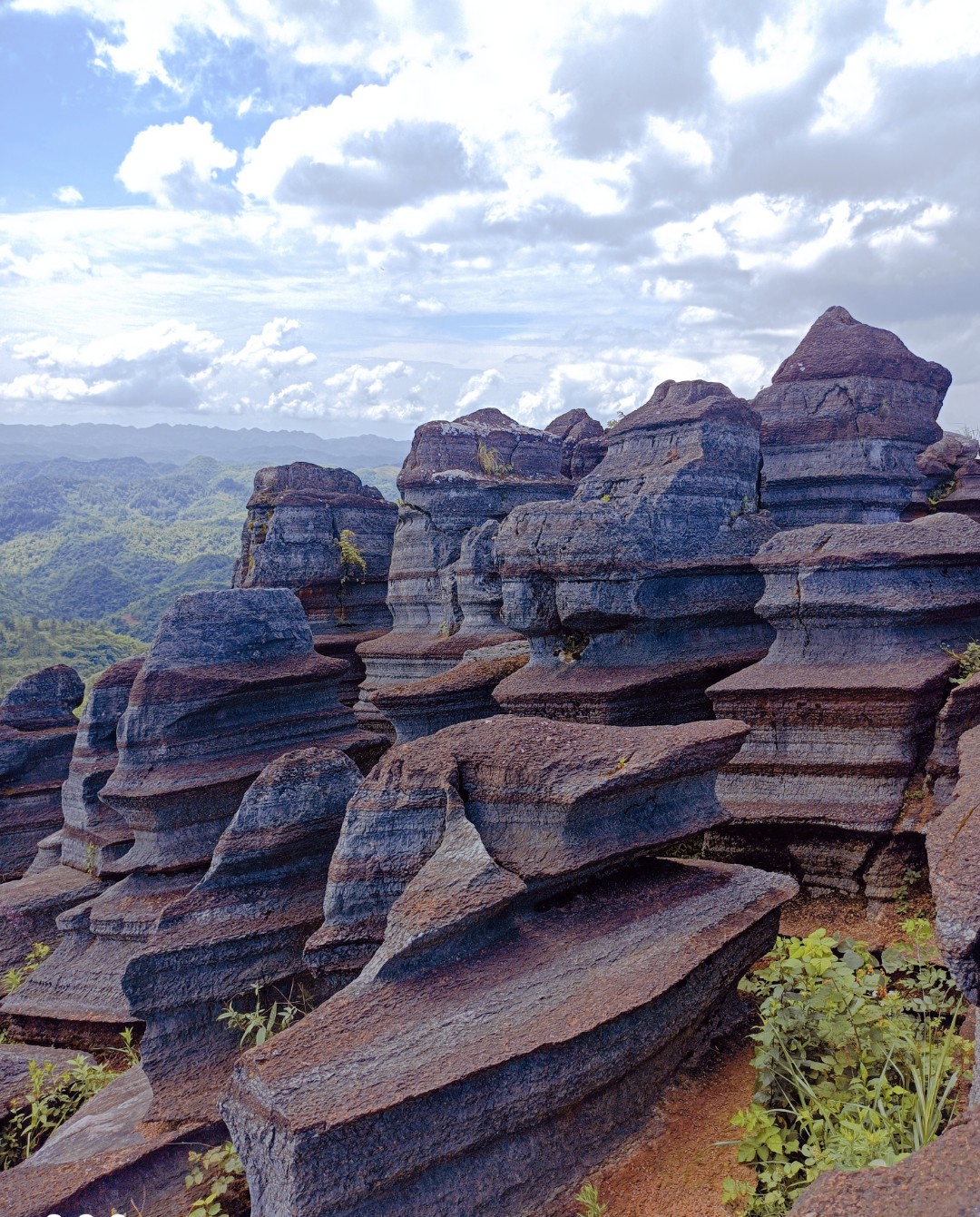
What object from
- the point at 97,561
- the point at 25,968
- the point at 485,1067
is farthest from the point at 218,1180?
the point at 97,561

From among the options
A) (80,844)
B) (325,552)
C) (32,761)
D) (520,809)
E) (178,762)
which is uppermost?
(325,552)

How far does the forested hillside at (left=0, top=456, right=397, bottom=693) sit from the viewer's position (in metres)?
66.1

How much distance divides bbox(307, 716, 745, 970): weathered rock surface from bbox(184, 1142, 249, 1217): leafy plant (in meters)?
1.49

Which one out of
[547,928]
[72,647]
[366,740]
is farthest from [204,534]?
[547,928]

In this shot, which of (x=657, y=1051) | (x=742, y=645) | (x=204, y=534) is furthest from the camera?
(x=204, y=534)

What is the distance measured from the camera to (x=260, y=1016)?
25.8 feet

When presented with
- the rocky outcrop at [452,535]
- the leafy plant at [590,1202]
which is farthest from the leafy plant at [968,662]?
the rocky outcrop at [452,535]

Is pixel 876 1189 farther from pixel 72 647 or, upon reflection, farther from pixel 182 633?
pixel 72 647

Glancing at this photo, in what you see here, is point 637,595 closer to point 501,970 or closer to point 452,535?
point 501,970

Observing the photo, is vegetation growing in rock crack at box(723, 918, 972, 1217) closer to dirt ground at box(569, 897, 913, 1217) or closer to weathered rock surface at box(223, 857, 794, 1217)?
dirt ground at box(569, 897, 913, 1217)

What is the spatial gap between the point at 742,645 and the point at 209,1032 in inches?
301

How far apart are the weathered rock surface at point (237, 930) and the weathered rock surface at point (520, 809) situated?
193cm

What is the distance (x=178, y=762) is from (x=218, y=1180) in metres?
6.11

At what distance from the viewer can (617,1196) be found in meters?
5.05
